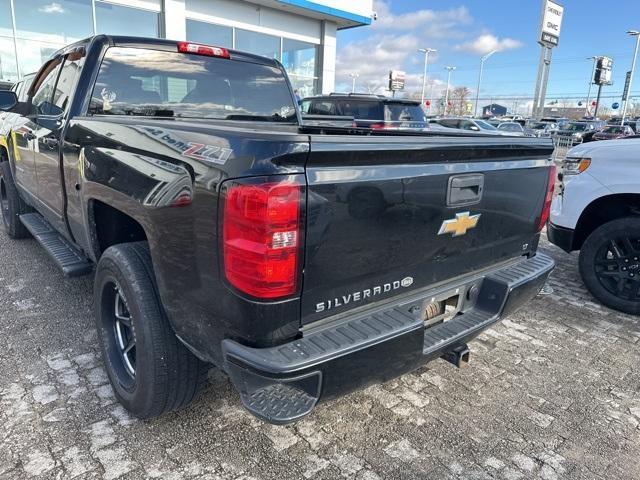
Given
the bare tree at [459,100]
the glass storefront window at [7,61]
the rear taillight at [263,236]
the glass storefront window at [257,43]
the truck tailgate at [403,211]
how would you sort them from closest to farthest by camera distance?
the rear taillight at [263,236] → the truck tailgate at [403,211] → the glass storefront window at [7,61] → the glass storefront window at [257,43] → the bare tree at [459,100]

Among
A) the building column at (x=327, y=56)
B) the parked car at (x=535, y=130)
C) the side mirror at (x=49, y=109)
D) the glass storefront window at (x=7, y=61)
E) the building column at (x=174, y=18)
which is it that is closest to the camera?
the side mirror at (x=49, y=109)

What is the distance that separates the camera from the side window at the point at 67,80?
3293mm

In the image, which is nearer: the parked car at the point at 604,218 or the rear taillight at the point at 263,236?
the rear taillight at the point at 263,236

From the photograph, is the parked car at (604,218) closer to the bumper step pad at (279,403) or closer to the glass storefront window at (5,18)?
the bumper step pad at (279,403)

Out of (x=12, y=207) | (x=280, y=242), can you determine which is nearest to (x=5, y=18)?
(x=12, y=207)

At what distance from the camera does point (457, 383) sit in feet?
9.87

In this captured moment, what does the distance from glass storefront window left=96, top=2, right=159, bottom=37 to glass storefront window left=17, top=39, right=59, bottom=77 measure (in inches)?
65.6

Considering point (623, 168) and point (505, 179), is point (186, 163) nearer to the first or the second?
point (505, 179)

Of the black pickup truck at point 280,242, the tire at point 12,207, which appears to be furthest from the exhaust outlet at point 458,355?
the tire at point 12,207

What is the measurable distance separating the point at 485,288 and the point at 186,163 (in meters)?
1.71

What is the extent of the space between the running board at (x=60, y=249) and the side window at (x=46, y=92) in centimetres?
104

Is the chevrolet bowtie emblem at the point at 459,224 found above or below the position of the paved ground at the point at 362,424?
above

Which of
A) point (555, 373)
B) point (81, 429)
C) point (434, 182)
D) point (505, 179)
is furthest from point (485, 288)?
point (81, 429)

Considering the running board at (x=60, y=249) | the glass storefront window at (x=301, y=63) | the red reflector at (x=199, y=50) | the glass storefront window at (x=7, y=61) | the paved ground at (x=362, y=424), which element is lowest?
the paved ground at (x=362, y=424)
